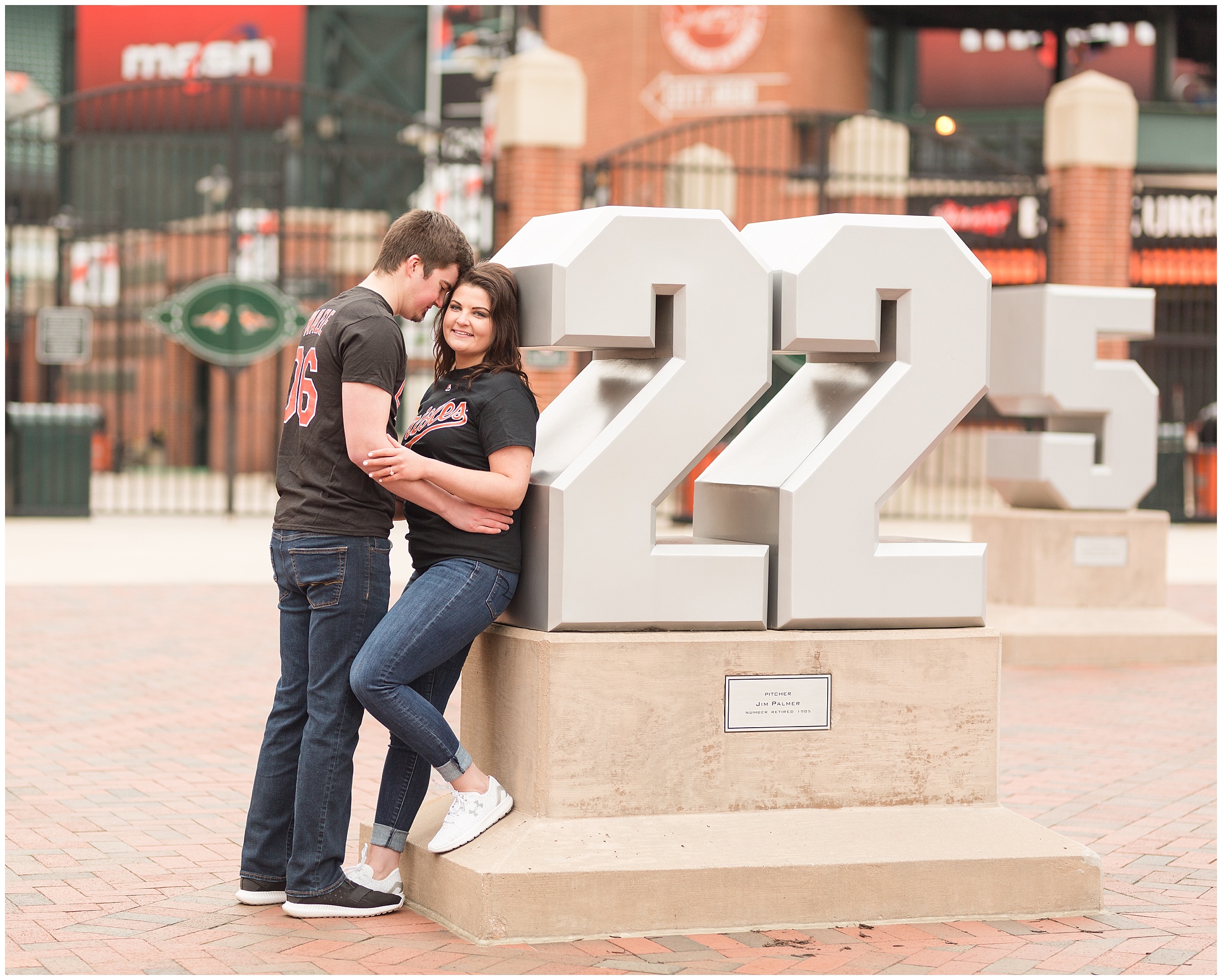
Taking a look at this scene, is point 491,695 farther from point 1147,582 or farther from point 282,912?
point 1147,582

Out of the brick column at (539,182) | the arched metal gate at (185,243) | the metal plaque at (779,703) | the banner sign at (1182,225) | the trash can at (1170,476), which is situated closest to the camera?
the metal plaque at (779,703)

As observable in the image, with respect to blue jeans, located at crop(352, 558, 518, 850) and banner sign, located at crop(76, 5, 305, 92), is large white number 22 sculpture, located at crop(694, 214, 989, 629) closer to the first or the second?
blue jeans, located at crop(352, 558, 518, 850)

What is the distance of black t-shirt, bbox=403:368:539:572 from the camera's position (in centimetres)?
412

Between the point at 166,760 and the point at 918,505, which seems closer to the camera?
the point at 166,760

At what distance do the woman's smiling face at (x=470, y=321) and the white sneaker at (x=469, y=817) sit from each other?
1164 mm

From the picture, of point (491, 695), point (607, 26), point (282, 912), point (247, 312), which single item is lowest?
point (282, 912)

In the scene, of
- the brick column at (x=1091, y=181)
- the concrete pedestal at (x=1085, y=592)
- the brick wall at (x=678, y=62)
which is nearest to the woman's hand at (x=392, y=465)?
the concrete pedestal at (x=1085, y=592)

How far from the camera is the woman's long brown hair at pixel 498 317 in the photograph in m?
4.22

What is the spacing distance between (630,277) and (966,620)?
4.70 feet

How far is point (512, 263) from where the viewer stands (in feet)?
14.7

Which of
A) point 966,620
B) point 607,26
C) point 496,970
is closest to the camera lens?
point 496,970

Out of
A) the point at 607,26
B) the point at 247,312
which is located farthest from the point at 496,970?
the point at 607,26

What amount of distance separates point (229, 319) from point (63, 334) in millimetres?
1804

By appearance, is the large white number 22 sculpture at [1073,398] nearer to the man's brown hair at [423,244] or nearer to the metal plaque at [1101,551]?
the metal plaque at [1101,551]
